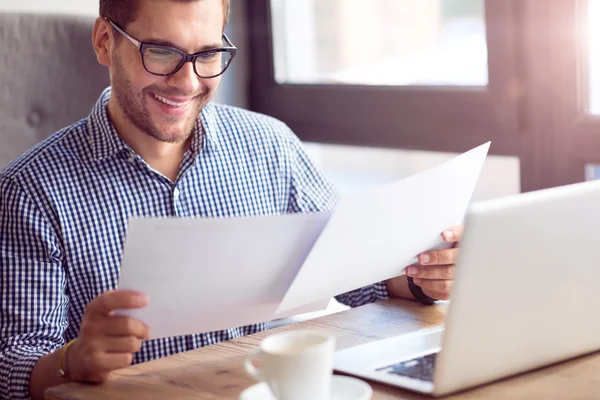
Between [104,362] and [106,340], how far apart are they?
0.03 m

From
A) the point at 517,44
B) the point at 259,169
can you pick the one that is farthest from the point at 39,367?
the point at 517,44

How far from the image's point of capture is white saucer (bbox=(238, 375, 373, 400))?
90cm

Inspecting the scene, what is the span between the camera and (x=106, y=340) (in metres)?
1.06

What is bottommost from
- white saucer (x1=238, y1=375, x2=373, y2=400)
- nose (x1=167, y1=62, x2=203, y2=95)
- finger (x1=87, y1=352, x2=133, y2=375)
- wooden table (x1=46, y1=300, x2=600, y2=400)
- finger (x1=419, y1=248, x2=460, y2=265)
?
wooden table (x1=46, y1=300, x2=600, y2=400)

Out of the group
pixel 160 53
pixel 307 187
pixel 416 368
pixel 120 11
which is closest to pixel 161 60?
pixel 160 53

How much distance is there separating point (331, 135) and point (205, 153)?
69cm

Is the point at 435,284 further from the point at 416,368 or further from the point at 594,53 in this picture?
the point at 594,53

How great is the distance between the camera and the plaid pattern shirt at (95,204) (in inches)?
52.6

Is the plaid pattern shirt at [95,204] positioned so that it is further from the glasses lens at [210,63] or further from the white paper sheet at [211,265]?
the white paper sheet at [211,265]

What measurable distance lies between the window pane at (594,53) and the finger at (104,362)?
43.9 inches

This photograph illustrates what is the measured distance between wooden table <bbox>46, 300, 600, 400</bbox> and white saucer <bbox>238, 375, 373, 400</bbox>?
0.03 meters

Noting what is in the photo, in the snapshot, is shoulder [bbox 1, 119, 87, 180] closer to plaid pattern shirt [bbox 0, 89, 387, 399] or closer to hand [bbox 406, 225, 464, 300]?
plaid pattern shirt [bbox 0, 89, 387, 399]

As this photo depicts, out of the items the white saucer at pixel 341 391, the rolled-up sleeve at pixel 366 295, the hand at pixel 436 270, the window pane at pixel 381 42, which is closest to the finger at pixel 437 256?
the hand at pixel 436 270

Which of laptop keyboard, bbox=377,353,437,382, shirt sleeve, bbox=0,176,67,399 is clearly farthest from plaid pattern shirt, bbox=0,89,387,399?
laptop keyboard, bbox=377,353,437,382
